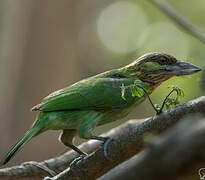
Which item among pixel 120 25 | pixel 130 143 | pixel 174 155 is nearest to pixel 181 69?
pixel 130 143

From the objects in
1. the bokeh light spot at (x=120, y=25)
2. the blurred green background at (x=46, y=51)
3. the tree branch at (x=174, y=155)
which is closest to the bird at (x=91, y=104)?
the blurred green background at (x=46, y=51)

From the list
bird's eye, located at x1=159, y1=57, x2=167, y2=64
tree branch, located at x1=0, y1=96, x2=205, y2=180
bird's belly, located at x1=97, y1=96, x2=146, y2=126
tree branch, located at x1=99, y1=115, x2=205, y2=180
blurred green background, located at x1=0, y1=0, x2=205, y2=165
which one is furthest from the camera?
blurred green background, located at x1=0, y1=0, x2=205, y2=165

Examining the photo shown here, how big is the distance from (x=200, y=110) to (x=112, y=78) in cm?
191

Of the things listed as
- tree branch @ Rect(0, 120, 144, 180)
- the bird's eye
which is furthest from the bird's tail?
the bird's eye

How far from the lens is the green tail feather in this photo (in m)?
3.50

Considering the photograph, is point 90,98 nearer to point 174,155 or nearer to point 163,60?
point 163,60

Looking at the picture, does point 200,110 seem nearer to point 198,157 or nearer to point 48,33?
point 198,157

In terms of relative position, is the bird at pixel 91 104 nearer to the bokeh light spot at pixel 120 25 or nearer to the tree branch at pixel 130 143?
the tree branch at pixel 130 143

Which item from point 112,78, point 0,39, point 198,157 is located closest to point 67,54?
point 0,39

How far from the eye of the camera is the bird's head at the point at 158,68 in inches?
165

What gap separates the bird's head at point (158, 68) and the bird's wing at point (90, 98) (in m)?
0.34

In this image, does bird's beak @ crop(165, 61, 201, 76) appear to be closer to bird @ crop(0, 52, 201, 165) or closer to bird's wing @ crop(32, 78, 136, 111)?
bird @ crop(0, 52, 201, 165)

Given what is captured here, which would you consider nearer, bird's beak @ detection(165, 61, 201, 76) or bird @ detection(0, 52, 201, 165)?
bird @ detection(0, 52, 201, 165)

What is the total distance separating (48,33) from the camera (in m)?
9.01
